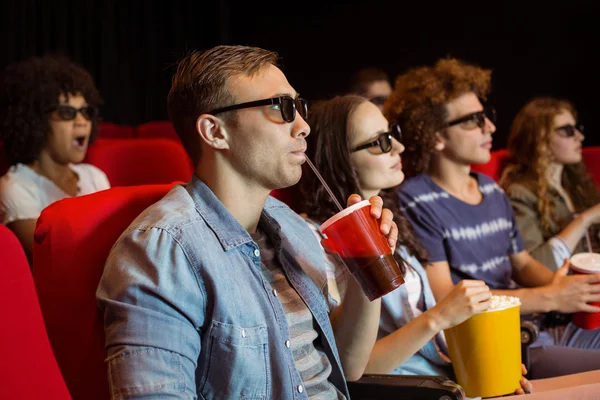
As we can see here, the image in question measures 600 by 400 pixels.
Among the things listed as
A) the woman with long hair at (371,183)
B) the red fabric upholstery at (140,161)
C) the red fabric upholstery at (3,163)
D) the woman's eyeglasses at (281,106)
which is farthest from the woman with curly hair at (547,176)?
the red fabric upholstery at (3,163)

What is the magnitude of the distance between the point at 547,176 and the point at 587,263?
3.83 feet

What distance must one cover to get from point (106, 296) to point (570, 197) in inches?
95.7

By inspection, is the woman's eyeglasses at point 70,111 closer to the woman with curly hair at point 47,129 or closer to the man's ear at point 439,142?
the woman with curly hair at point 47,129

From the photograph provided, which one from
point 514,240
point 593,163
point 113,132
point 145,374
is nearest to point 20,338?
point 145,374

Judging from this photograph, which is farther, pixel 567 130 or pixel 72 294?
pixel 567 130

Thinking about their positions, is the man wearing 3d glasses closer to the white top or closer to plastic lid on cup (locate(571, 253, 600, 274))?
plastic lid on cup (locate(571, 253, 600, 274))

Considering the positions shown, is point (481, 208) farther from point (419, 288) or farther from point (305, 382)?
point (305, 382)

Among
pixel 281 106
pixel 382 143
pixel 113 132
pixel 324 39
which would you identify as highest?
pixel 324 39

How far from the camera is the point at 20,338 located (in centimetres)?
111

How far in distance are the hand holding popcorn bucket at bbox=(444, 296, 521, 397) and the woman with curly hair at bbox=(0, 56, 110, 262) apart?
5.20 ft

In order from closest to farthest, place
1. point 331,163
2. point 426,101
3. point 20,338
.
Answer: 1. point 20,338
2. point 331,163
3. point 426,101

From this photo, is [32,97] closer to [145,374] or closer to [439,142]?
[439,142]

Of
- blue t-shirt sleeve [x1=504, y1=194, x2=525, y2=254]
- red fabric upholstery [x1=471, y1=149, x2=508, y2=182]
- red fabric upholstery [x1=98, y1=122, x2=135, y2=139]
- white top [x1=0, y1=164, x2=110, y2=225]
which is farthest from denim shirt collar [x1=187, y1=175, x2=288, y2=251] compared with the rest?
red fabric upholstery [x1=98, y1=122, x2=135, y2=139]

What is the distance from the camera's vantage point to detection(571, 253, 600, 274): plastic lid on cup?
1940mm
